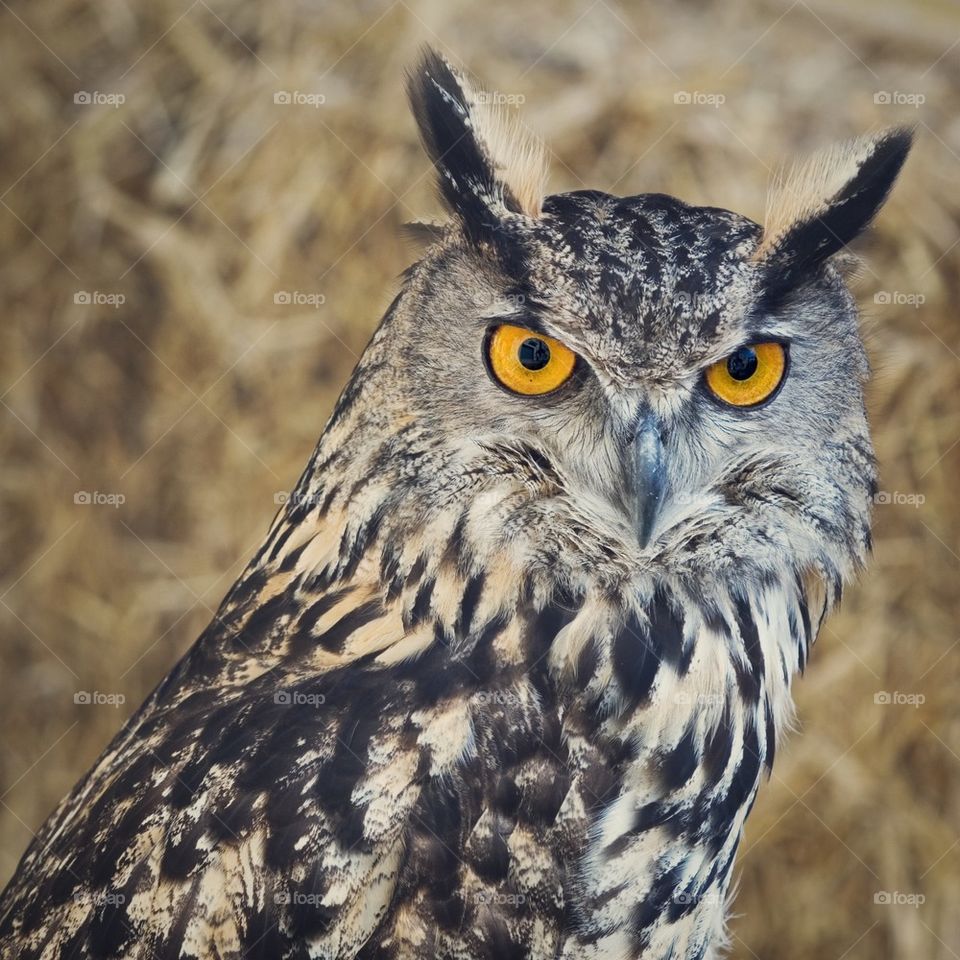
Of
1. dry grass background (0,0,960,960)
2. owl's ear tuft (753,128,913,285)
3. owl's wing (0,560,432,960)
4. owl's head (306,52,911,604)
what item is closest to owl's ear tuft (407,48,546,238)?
owl's head (306,52,911,604)

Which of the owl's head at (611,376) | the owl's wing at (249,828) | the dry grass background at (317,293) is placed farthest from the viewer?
the dry grass background at (317,293)

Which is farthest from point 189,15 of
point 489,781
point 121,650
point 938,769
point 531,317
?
point 938,769

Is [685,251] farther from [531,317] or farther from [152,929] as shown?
[152,929]

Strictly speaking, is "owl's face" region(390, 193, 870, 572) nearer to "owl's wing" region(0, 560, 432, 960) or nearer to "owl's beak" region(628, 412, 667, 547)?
"owl's beak" region(628, 412, 667, 547)

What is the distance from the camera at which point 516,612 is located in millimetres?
1247

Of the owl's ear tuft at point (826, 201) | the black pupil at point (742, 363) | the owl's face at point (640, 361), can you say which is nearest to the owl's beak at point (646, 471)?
the owl's face at point (640, 361)

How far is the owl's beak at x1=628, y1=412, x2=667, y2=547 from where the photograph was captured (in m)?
1.17

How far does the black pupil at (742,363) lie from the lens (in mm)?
1214

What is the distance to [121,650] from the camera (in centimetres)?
233

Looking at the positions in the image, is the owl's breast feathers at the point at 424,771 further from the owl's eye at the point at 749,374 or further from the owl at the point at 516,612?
the owl's eye at the point at 749,374

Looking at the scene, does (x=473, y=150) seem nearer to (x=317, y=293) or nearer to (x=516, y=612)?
(x=516, y=612)

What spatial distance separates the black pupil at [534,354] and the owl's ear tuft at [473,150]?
0.14m

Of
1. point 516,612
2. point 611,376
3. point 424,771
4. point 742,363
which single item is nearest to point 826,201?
point 742,363

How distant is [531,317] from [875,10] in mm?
1417
